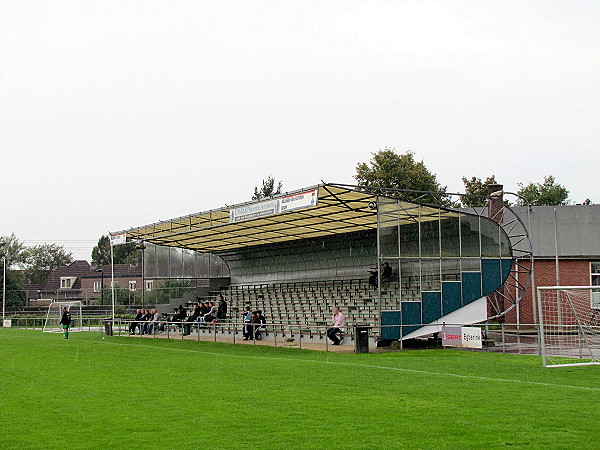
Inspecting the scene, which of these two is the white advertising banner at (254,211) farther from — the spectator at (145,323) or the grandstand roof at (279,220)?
the spectator at (145,323)

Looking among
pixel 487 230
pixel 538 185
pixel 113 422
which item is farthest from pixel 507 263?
pixel 538 185

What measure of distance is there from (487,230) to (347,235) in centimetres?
851

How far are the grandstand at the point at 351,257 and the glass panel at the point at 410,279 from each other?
33mm

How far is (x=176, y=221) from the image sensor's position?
3170 centimetres

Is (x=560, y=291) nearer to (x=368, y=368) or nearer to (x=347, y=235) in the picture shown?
(x=368, y=368)

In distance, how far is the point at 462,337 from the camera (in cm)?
2288

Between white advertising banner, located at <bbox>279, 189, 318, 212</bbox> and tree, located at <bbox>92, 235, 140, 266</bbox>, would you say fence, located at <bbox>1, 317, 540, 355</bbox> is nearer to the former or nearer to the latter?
white advertising banner, located at <bbox>279, 189, 318, 212</bbox>

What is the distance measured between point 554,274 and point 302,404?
2777cm

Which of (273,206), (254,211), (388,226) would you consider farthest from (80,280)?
(388,226)

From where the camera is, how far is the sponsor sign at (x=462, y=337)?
22.4 meters

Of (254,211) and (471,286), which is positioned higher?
(254,211)

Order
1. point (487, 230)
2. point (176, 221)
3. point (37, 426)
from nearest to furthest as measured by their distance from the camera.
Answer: point (37, 426) < point (487, 230) < point (176, 221)

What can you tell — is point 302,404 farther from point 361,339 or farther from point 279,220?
point 279,220

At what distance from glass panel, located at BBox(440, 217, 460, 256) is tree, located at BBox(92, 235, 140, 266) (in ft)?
339
